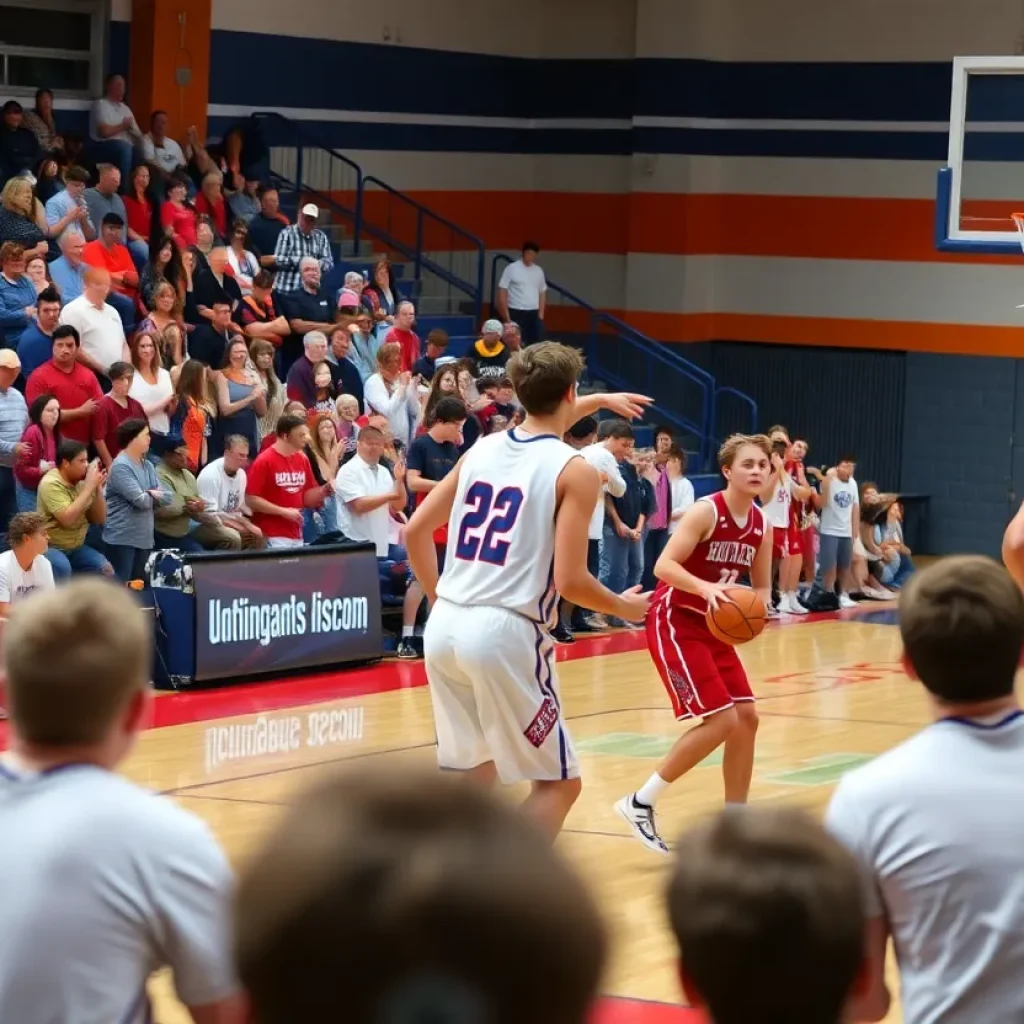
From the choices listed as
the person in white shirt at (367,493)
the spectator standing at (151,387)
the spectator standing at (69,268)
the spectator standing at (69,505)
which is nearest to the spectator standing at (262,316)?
the spectator standing at (69,268)

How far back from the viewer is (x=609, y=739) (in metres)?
11.6

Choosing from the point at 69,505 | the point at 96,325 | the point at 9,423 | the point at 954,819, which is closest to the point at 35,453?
the point at 9,423

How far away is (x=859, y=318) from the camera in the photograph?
23.6 m

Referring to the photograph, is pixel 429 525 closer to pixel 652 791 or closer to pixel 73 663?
pixel 652 791

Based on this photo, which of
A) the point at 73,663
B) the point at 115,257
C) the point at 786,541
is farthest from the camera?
the point at 786,541

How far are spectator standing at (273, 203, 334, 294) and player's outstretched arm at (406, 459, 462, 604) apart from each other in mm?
10846

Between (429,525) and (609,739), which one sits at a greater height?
(429,525)

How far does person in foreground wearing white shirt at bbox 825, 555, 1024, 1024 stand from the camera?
3.12 m

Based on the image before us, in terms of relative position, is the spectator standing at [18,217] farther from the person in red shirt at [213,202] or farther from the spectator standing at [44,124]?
the person in red shirt at [213,202]

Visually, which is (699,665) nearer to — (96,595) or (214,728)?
(214,728)

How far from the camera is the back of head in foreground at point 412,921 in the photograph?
1413mm

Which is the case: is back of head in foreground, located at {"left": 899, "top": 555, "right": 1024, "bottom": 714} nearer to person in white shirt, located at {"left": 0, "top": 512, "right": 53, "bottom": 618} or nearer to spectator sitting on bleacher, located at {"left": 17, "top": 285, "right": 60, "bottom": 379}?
person in white shirt, located at {"left": 0, "top": 512, "right": 53, "bottom": 618}

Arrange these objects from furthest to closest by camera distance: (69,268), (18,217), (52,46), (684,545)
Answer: (52,46) < (18,217) < (69,268) < (684,545)

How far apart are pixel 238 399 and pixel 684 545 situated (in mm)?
6876
